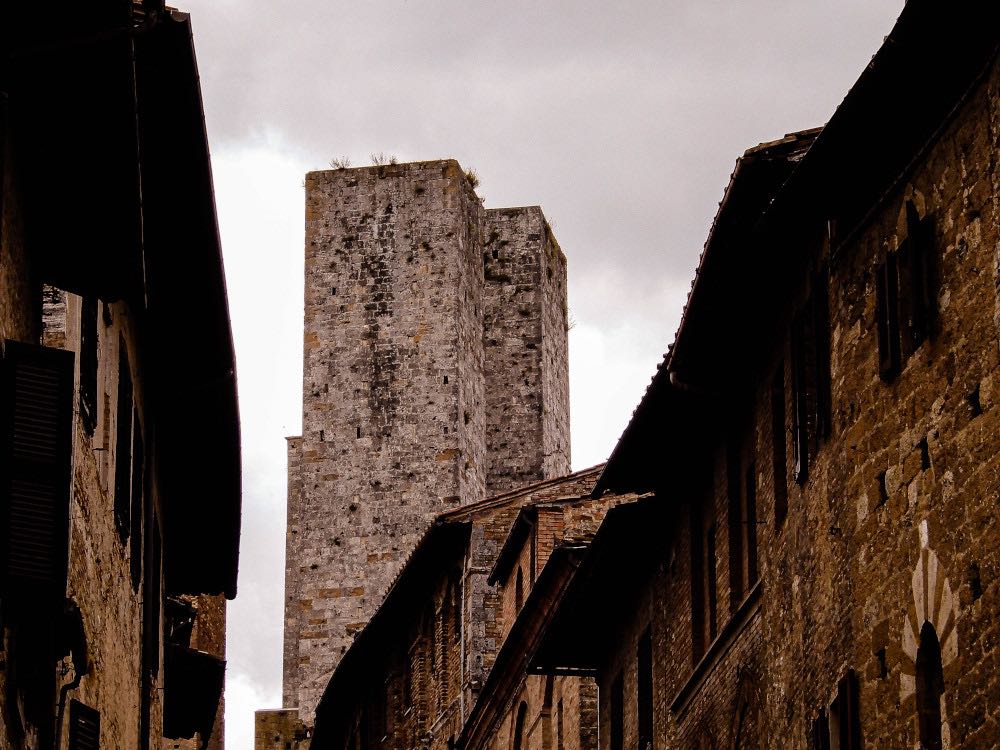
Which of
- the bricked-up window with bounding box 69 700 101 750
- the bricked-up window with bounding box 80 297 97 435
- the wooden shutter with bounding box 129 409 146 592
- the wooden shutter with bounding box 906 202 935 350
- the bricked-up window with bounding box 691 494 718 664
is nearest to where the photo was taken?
the wooden shutter with bounding box 906 202 935 350

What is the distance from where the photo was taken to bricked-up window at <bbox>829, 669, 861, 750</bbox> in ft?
46.2

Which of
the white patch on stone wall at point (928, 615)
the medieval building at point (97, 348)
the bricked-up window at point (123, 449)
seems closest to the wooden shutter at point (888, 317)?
the white patch on stone wall at point (928, 615)

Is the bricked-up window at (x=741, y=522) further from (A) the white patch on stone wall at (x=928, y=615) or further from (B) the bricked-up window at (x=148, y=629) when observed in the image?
(B) the bricked-up window at (x=148, y=629)

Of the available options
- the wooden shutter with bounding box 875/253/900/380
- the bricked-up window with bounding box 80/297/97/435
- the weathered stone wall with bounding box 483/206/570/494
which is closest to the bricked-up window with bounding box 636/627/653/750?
the bricked-up window with bounding box 80/297/97/435

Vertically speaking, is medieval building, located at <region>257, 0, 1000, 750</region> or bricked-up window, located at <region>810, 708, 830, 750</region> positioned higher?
medieval building, located at <region>257, 0, 1000, 750</region>

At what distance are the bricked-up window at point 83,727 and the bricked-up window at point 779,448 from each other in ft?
15.6

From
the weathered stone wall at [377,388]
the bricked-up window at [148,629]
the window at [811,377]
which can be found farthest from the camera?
the weathered stone wall at [377,388]

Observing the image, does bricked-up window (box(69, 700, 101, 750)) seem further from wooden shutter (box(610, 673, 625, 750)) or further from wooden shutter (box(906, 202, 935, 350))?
wooden shutter (box(610, 673, 625, 750))

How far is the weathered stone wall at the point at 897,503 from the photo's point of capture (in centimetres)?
1199

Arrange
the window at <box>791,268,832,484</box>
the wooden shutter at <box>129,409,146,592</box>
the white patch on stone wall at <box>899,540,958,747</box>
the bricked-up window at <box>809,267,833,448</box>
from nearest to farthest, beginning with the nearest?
the white patch on stone wall at <box>899,540,958,747</box>
the bricked-up window at <box>809,267,833,448</box>
the window at <box>791,268,832,484</box>
the wooden shutter at <box>129,409,146,592</box>

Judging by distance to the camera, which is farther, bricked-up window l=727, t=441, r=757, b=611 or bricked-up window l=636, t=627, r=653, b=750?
bricked-up window l=636, t=627, r=653, b=750

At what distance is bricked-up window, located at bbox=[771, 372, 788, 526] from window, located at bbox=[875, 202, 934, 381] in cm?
309

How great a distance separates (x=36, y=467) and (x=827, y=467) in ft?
17.1

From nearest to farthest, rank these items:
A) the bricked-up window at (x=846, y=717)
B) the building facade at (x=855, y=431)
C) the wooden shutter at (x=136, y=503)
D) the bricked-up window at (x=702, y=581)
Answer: the building facade at (x=855, y=431), the bricked-up window at (x=846, y=717), the wooden shutter at (x=136, y=503), the bricked-up window at (x=702, y=581)
